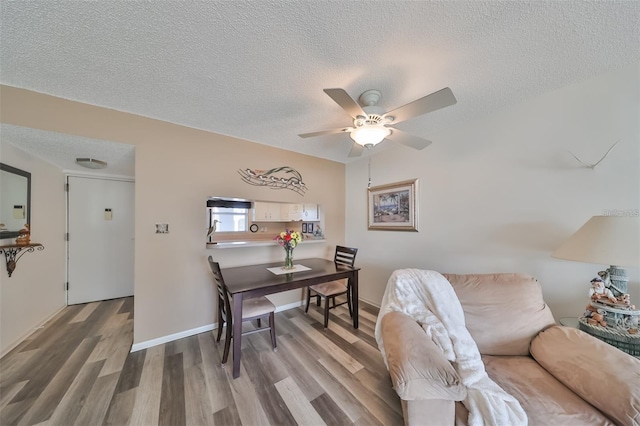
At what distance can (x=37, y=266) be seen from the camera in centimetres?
246

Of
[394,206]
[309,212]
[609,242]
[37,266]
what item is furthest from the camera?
[309,212]

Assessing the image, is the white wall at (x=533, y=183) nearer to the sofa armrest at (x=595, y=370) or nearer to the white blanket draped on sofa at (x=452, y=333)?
the sofa armrest at (x=595, y=370)

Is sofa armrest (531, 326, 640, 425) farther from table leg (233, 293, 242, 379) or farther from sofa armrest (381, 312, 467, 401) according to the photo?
table leg (233, 293, 242, 379)

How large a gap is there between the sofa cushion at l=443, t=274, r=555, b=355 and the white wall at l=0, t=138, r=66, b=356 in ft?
13.4

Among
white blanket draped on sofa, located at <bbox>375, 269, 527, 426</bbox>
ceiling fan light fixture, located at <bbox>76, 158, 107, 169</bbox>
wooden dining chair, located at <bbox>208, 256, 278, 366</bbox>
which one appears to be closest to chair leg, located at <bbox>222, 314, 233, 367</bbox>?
wooden dining chair, located at <bbox>208, 256, 278, 366</bbox>

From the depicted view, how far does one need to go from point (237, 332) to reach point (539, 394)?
197cm

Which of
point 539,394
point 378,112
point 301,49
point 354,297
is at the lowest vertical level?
point 354,297

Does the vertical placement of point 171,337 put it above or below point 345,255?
below

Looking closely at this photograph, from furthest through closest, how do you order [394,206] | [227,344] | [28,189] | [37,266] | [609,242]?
[394,206] < [37,266] < [28,189] < [227,344] < [609,242]

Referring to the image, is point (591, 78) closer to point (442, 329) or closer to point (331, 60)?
point (331, 60)

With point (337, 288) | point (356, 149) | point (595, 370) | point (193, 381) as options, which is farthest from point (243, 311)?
point (595, 370)

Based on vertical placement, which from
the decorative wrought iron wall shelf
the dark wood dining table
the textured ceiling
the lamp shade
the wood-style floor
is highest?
the textured ceiling

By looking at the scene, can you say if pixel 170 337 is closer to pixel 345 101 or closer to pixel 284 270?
pixel 284 270

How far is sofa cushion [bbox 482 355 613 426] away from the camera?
925 mm
